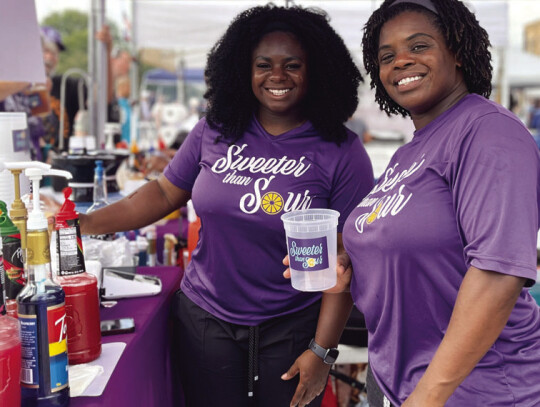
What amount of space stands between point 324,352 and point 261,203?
0.57 meters

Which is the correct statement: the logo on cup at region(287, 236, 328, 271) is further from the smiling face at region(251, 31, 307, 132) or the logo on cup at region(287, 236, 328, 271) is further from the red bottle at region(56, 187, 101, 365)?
the smiling face at region(251, 31, 307, 132)

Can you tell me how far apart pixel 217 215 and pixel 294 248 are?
47 centimetres

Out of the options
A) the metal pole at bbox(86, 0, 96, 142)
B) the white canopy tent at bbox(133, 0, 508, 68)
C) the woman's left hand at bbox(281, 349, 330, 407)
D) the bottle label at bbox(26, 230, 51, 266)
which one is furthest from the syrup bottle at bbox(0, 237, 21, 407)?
the white canopy tent at bbox(133, 0, 508, 68)

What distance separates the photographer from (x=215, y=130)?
2.11 meters

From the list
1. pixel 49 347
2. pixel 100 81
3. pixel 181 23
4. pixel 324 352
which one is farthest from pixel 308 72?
pixel 181 23

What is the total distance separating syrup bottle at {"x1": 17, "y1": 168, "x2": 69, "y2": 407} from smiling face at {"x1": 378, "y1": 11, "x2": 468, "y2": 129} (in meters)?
0.94

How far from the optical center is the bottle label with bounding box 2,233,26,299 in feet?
4.30

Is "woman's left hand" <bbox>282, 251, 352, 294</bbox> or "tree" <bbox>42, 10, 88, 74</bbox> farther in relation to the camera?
"tree" <bbox>42, 10, 88, 74</bbox>

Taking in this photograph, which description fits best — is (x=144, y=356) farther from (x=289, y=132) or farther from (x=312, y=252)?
(x=289, y=132)

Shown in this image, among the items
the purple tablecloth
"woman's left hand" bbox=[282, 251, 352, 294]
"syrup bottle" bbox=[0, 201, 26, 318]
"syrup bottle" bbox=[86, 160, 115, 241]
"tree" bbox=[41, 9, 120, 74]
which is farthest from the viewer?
"tree" bbox=[41, 9, 120, 74]

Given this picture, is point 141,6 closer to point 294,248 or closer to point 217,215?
point 217,215

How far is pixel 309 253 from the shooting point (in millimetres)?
1484

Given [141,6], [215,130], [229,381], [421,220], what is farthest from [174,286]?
[141,6]

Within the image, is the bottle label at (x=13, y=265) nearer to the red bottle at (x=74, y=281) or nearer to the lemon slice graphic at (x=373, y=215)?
the red bottle at (x=74, y=281)
